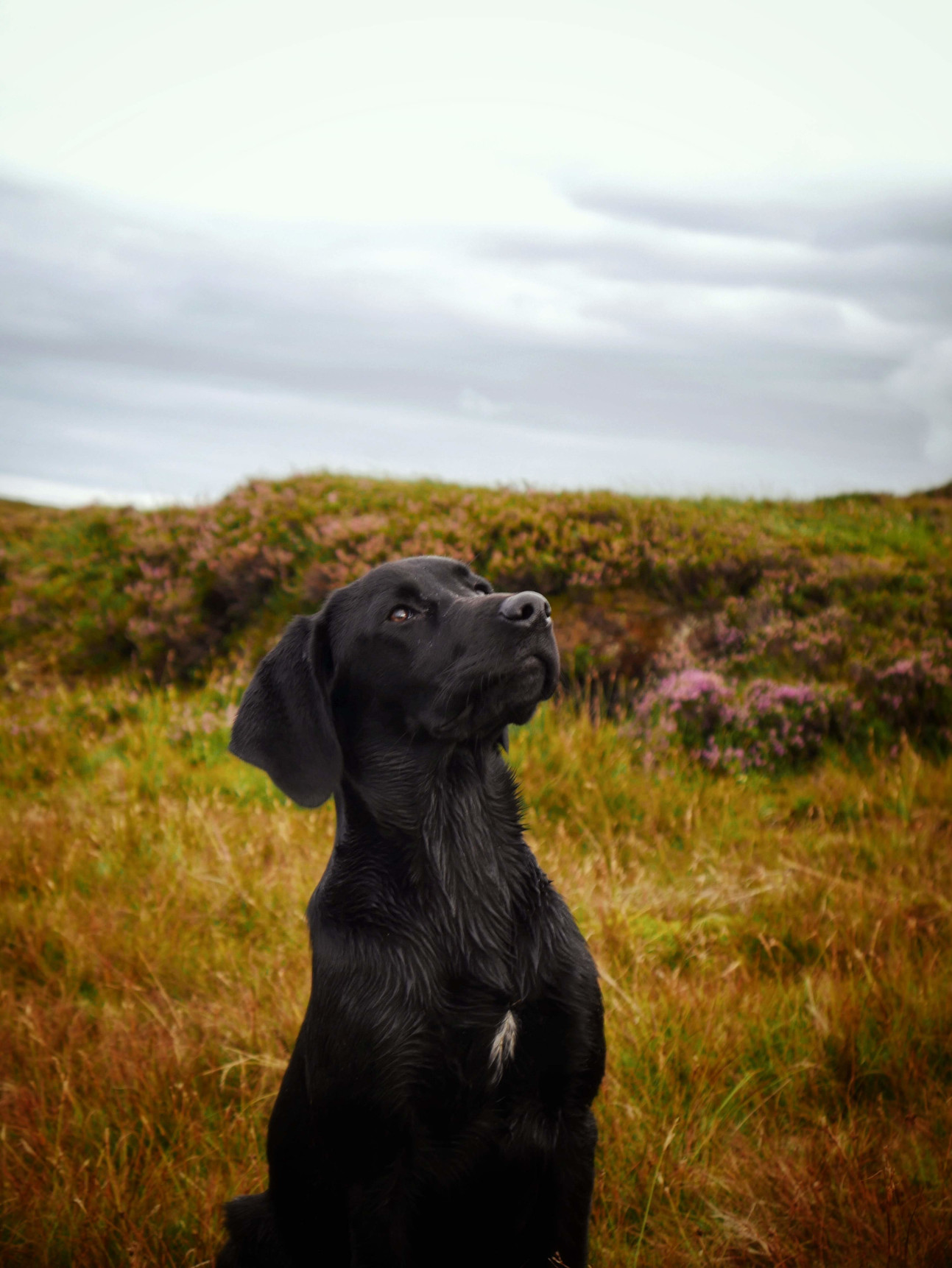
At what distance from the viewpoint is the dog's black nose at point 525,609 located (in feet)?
6.84

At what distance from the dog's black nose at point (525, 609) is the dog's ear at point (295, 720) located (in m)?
0.55

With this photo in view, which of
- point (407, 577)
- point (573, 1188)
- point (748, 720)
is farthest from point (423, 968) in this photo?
point (748, 720)

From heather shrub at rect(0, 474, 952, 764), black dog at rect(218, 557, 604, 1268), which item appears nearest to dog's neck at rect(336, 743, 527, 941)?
black dog at rect(218, 557, 604, 1268)

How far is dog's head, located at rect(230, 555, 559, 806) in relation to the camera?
7.02 ft

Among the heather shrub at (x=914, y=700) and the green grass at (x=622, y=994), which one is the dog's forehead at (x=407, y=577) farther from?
the heather shrub at (x=914, y=700)

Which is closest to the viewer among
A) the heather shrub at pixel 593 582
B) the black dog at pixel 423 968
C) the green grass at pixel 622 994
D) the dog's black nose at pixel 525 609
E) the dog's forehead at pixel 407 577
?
the black dog at pixel 423 968

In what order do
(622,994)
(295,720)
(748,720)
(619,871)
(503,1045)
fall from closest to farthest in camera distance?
(503,1045)
(295,720)
(622,994)
(619,871)
(748,720)

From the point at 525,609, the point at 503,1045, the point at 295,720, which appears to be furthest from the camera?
the point at 295,720

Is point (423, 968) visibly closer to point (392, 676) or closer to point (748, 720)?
point (392, 676)

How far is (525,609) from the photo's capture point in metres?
2.12

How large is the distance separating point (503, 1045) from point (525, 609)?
3.31 ft

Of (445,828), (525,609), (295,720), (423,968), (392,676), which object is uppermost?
(525,609)

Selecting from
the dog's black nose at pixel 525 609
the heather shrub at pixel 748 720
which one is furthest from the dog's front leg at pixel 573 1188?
the heather shrub at pixel 748 720

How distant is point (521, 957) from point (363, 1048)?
413 millimetres
